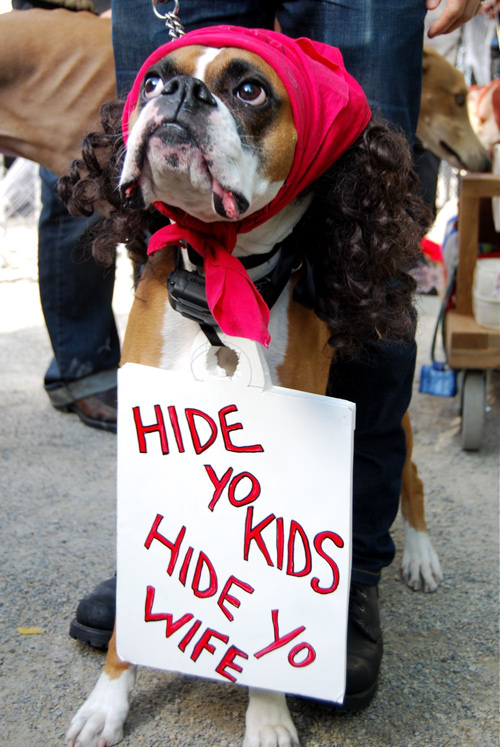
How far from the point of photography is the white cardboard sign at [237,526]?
1124 mm

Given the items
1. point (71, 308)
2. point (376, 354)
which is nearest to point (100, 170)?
point (376, 354)

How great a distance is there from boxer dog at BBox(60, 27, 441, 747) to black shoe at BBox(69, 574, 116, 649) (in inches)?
5.7

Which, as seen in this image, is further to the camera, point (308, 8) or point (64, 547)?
point (64, 547)

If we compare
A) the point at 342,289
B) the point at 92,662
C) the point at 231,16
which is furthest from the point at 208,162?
the point at 92,662

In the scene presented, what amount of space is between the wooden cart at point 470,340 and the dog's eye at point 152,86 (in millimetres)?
1611

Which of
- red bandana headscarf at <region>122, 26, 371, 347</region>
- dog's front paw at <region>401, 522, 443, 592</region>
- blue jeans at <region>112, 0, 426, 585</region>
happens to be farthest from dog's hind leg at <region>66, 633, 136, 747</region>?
dog's front paw at <region>401, 522, 443, 592</region>

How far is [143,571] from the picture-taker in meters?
1.20

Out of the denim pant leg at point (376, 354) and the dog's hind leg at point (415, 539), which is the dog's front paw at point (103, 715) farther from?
the dog's hind leg at point (415, 539)

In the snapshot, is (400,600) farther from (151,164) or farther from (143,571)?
(151,164)

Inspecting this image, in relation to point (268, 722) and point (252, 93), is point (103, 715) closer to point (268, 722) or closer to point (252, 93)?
point (268, 722)

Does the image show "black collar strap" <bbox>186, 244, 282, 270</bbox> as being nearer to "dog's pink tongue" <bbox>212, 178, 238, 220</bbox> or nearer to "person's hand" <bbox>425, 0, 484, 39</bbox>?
"dog's pink tongue" <bbox>212, 178, 238, 220</bbox>

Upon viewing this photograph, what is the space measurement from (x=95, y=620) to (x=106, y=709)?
22 cm

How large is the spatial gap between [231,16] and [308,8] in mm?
135

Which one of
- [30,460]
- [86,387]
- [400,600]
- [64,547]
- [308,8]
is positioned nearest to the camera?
[308,8]
